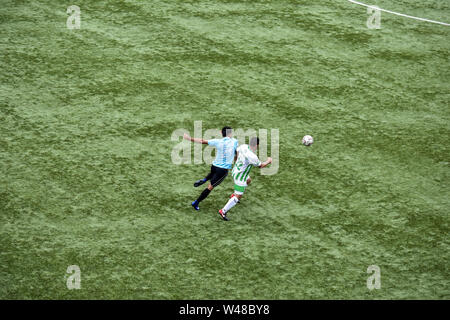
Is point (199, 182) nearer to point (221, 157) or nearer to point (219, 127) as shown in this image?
point (221, 157)

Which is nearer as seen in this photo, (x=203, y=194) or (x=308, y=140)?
(x=203, y=194)

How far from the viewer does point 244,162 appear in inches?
392

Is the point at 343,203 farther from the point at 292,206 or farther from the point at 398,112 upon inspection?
the point at 398,112

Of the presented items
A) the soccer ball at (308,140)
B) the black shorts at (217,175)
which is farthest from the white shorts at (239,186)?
the soccer ball at (308,140)

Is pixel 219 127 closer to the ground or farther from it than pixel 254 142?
closer to the ground

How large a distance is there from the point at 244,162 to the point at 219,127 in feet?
9.37

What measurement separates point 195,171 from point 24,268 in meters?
3.99

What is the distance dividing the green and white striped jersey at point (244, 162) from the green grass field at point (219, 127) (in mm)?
825

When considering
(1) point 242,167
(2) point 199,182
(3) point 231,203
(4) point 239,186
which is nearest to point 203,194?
(2) point 199,182

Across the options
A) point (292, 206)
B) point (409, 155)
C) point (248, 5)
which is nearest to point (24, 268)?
point (292, 206)

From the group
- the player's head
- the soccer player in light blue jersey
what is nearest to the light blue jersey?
the soccer player in light blue jersey

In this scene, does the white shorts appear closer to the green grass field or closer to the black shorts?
the black shorts

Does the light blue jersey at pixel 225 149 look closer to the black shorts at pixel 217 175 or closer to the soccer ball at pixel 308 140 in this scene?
the black shorts at pixel 217 175

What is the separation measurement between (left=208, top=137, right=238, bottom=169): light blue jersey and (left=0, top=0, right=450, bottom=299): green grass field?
100 cm
